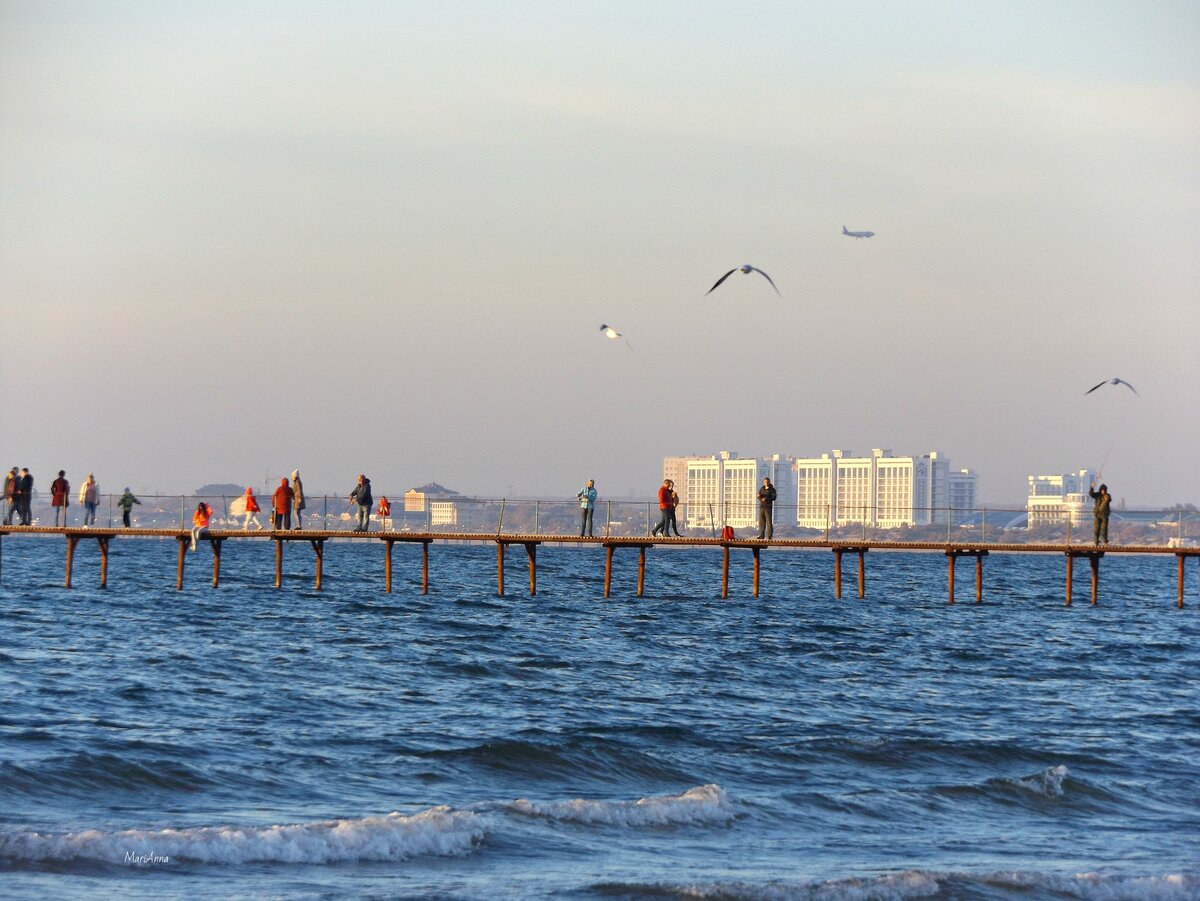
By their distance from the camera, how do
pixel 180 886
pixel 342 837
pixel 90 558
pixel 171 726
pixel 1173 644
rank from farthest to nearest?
pixel 90 558, pixel 1173 644, pixel 171 726, pixel 342 837, pixel 180 886

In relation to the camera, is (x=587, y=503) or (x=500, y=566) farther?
(x=500, y=566)

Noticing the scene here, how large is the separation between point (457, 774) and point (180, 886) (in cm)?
692

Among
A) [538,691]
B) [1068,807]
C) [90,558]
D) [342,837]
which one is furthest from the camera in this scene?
[90,558]

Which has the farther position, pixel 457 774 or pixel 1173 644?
pixel 1173 644

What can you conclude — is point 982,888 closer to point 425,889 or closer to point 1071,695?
point 425,889

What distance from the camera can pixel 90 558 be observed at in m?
117

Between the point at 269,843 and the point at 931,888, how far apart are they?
25.0 feet

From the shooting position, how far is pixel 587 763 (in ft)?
77.7

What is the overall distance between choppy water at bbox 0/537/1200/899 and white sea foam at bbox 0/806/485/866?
0.12 ft

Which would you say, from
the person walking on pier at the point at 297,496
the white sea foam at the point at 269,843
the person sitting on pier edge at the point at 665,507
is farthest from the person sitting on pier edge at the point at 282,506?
the white sea foam at the point at 269,843

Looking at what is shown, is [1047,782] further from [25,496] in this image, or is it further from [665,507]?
[25,496]

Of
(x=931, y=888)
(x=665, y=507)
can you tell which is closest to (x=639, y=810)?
(x=931, y=888)

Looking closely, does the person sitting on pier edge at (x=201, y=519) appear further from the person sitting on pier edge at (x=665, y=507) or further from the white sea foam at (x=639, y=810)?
the white sea foam at (x=639, y=810)

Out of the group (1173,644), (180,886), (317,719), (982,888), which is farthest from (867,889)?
(1173,644)
